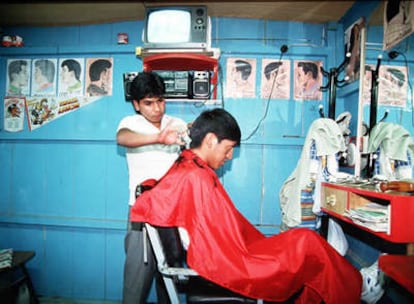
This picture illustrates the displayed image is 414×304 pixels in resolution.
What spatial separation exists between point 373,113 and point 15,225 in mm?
3120

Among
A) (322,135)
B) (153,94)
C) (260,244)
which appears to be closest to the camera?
(260,244)

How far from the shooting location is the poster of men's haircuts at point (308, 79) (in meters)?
2.14

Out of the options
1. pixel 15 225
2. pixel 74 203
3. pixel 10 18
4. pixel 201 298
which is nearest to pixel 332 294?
pixel 201 298

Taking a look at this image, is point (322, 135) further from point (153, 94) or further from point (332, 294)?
point (153, 94)

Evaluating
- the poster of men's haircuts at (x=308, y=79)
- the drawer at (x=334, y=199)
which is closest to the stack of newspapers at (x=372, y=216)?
the drawer at (x=334, y=199)

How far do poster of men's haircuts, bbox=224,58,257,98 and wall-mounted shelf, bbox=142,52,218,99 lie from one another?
16cm

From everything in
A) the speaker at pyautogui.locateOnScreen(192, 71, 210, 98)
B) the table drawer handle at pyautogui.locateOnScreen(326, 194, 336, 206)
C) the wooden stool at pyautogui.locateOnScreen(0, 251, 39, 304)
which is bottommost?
the wooden stool at pyautogui.locateOnScreen(0, 251, 39, 304)

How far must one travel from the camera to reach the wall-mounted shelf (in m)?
1.81

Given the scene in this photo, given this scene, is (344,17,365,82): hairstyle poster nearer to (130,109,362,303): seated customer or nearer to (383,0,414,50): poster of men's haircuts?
(383,0,414,50): poster of men's haircuts

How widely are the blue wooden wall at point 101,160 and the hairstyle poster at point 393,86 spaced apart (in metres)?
0.56

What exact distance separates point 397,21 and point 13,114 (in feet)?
10.2

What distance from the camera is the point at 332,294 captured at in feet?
3.35

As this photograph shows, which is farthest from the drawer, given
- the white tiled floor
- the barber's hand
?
the white tiled floor

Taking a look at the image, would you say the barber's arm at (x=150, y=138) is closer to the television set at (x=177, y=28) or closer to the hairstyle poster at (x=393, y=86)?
the television set at (x=177, y=28)
